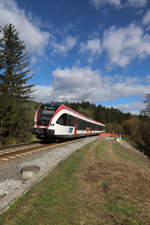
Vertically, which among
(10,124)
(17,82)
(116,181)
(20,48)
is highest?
(20,48)

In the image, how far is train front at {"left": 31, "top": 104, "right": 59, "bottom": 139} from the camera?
1295cm

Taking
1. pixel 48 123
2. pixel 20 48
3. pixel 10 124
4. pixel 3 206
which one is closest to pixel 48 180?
pixel 3 206

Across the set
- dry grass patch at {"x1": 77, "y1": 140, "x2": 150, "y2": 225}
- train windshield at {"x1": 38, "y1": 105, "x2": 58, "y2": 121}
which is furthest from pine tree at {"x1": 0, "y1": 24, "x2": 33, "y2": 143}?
dry grass patch at {"x1": 77, "y1": 140, "x2": 150, "y2": 225}

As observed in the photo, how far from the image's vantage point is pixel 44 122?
43.5 feet

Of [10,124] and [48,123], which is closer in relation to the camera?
[48,123]

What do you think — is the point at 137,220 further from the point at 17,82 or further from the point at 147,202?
the point at 17,82

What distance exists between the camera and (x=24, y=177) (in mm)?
5188

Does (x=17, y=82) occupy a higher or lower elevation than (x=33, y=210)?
higher

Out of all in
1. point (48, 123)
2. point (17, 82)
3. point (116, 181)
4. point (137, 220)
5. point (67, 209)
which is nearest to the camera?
point (137, 220)

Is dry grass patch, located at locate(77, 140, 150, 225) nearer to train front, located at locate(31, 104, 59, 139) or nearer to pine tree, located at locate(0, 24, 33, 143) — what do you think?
train front, located at locate(31, 104, 59, 139)

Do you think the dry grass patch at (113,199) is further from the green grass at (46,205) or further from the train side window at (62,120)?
the train side window at (62,120)

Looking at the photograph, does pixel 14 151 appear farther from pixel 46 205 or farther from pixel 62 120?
pixel 46 205

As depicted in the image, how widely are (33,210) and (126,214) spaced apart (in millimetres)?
1980

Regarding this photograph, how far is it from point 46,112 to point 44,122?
1.00 m
